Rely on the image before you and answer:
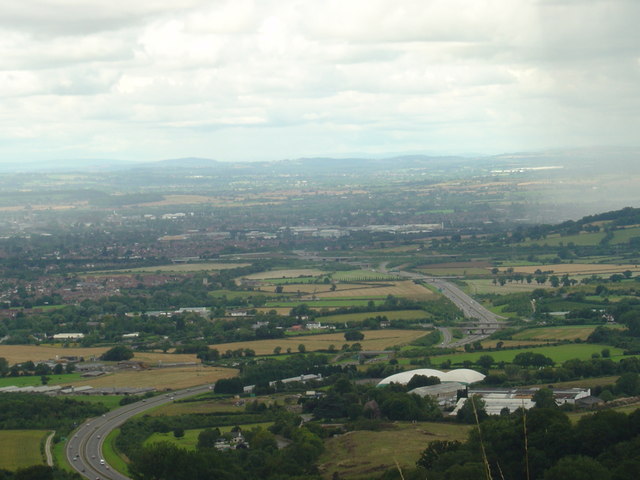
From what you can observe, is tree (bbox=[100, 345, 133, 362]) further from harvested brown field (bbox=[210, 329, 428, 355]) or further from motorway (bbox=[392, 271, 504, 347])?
motorway (bbox=[392, 271, 504, 347])

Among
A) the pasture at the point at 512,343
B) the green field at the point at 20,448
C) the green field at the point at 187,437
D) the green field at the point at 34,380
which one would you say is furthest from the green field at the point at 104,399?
the pasture at the point at 512,343

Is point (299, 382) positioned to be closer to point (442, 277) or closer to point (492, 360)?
point (492, 360)

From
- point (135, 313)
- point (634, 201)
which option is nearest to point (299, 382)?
point (135, 313)

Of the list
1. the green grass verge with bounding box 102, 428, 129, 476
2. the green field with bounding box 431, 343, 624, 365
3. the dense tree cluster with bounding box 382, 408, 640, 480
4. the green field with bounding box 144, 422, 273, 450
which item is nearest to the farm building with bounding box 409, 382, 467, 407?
the green field with bounding box 431, 343, 624, 365

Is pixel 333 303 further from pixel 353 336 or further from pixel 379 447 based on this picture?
pixel 379 447

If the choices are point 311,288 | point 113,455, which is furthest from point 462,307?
point 113,455

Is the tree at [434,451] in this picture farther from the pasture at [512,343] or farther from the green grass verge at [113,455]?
the pasture at [512,343]
